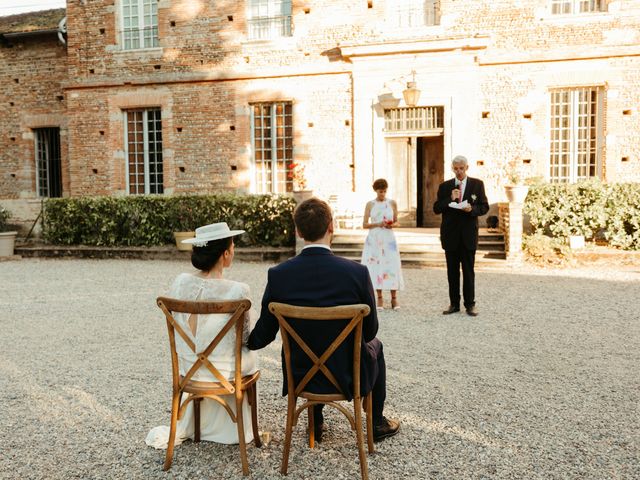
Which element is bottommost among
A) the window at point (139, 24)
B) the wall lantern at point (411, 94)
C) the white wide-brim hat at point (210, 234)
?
the white wide-brim hat at point (210, 234)

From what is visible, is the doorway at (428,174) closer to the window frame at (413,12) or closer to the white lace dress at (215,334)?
the window frame at (413,12)

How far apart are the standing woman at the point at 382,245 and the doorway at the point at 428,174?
6.86 meters

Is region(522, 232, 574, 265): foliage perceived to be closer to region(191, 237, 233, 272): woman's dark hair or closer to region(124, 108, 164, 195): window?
region(191, 237, 233, 272): woman's dark hair

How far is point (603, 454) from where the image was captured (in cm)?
319

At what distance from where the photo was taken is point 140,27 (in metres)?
14.8

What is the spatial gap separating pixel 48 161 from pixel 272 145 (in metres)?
7.42

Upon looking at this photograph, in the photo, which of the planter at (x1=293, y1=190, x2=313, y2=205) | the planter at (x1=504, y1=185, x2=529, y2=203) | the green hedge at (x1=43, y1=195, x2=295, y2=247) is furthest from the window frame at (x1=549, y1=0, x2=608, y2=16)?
the green hedge at (x1=43, y1=195, x2=295, y2=247)

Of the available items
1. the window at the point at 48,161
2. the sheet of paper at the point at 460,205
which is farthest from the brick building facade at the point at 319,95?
the sheet of paper at the point at 460,205

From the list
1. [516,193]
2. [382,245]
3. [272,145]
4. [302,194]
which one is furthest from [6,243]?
[516,193]

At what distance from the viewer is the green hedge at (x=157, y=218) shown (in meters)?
12.4

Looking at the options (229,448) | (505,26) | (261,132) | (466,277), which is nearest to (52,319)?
(229,448)

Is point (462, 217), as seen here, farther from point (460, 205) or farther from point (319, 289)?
point (319, 289)

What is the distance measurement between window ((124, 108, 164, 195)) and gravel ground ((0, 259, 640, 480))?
7510 millimetres

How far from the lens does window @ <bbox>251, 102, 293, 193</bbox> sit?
46.2ft
